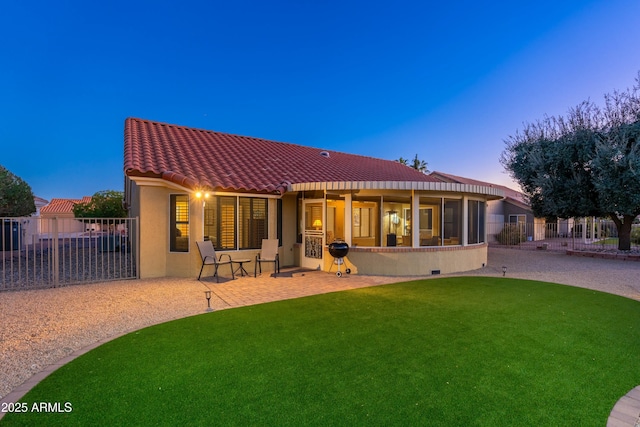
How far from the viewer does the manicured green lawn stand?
316 cm

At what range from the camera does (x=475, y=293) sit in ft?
27.8

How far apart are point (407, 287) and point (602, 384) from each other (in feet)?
17.8

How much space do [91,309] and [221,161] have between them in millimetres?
7585

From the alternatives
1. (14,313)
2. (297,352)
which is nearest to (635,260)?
(297,352)

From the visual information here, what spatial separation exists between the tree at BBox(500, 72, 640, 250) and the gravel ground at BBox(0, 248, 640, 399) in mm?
5588

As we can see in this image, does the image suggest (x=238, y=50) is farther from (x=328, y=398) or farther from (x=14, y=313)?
(x=328, y=398)

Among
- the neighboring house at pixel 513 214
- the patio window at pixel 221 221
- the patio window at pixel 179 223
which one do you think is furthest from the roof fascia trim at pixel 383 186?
the neighboring house at pixel 513 214

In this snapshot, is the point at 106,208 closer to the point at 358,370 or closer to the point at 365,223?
the point at 365,223

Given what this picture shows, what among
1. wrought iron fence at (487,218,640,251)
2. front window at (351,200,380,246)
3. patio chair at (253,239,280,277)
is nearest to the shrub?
wrought iron fence at (487,218,640,251)

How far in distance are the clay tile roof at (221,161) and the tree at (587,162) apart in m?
9.82

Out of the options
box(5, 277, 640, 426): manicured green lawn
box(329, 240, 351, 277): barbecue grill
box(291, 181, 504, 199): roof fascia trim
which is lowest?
box(5, 277, 640, 426): manicured green lawn

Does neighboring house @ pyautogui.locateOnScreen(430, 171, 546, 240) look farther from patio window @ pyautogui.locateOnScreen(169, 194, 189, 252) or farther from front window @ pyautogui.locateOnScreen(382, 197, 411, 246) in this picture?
patio window @ pyautogui.locateOnScreen(169, 194, 189, 252)

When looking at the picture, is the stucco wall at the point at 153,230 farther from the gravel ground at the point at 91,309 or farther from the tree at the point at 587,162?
the tree at the point at 587,162

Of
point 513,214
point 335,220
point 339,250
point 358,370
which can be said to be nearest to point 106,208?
point 335,220
